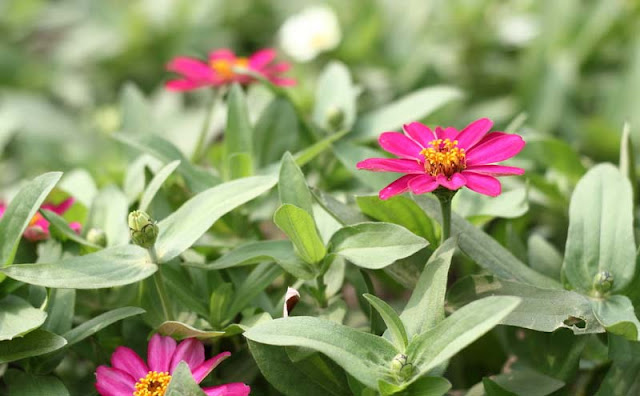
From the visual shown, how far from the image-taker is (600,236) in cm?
88

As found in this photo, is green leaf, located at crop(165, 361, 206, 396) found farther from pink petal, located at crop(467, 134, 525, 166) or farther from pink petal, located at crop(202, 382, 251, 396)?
pink petal, located at crop(467, 134, 525, 166)

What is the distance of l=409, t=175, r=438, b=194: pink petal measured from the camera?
0.73 m

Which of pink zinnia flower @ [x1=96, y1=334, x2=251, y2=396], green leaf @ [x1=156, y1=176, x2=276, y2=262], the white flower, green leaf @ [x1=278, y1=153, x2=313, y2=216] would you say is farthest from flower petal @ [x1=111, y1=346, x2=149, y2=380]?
the white flower

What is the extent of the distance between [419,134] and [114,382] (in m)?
0.39

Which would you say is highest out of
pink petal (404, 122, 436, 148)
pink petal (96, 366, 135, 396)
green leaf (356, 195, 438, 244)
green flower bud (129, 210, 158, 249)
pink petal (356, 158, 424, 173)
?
pink petal (404, 122, 436, 148)

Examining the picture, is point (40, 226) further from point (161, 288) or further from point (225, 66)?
point (225, 66)

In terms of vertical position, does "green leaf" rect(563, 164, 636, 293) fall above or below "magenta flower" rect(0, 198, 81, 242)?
above

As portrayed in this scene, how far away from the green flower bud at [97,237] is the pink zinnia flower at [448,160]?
33 centimetres

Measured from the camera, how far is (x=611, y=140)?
149 cm

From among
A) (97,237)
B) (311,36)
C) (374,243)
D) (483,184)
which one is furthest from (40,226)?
(311,36)

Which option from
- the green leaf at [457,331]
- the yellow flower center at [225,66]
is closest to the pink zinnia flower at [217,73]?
the yellow flower center at [225,66]

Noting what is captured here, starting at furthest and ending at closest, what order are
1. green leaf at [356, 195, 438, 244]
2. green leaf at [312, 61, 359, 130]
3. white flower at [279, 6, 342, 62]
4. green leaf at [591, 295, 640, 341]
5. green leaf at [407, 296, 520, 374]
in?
1. white flower at [279, 6, 342, 62]
2. green leaf at [312, 61, 359, 130]
3. green leaf at [356, 195, 438, 244]
4. green leaf at [591, 295, 640, 341]
5. green leaf at [407, 296, 520, 374]

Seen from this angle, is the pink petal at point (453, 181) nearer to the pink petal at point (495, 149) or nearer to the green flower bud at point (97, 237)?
the pink petal at point (495, 149)

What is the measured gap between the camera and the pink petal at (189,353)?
0.80m
